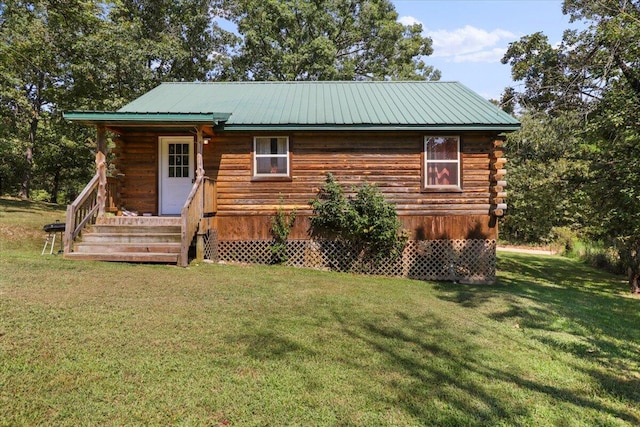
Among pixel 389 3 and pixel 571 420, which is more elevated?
pixel 389 3

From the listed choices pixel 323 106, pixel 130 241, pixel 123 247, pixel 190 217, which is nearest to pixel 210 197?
pixel 190 217

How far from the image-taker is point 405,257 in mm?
10305

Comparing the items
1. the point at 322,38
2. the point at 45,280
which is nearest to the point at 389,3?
the point at 322,38

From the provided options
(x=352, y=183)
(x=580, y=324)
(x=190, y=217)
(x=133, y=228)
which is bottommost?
(x=580, y=324)

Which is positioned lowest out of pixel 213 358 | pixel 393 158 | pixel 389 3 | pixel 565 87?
pixel 213 358

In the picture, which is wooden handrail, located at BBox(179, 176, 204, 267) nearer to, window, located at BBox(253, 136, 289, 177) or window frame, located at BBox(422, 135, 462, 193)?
window, located at BBox(253, 136, 289, 177)

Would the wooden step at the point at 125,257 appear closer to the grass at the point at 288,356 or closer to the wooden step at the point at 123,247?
the wooden step at the point at 123,247

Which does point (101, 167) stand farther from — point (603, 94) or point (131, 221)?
point (603, 94)

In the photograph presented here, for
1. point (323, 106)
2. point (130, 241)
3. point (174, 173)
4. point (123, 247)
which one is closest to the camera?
point (123, 247)

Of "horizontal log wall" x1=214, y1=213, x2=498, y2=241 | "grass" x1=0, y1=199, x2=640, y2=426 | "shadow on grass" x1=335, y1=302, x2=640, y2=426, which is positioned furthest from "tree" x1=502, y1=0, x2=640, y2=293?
"shadow on grass" x1=335, y1=302, x2=640, y2=426

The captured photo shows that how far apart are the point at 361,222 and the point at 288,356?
584cm

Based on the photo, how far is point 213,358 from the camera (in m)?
3.88

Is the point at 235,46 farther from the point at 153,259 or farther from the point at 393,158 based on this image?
the point at 153,259

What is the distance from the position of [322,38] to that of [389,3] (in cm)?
713
